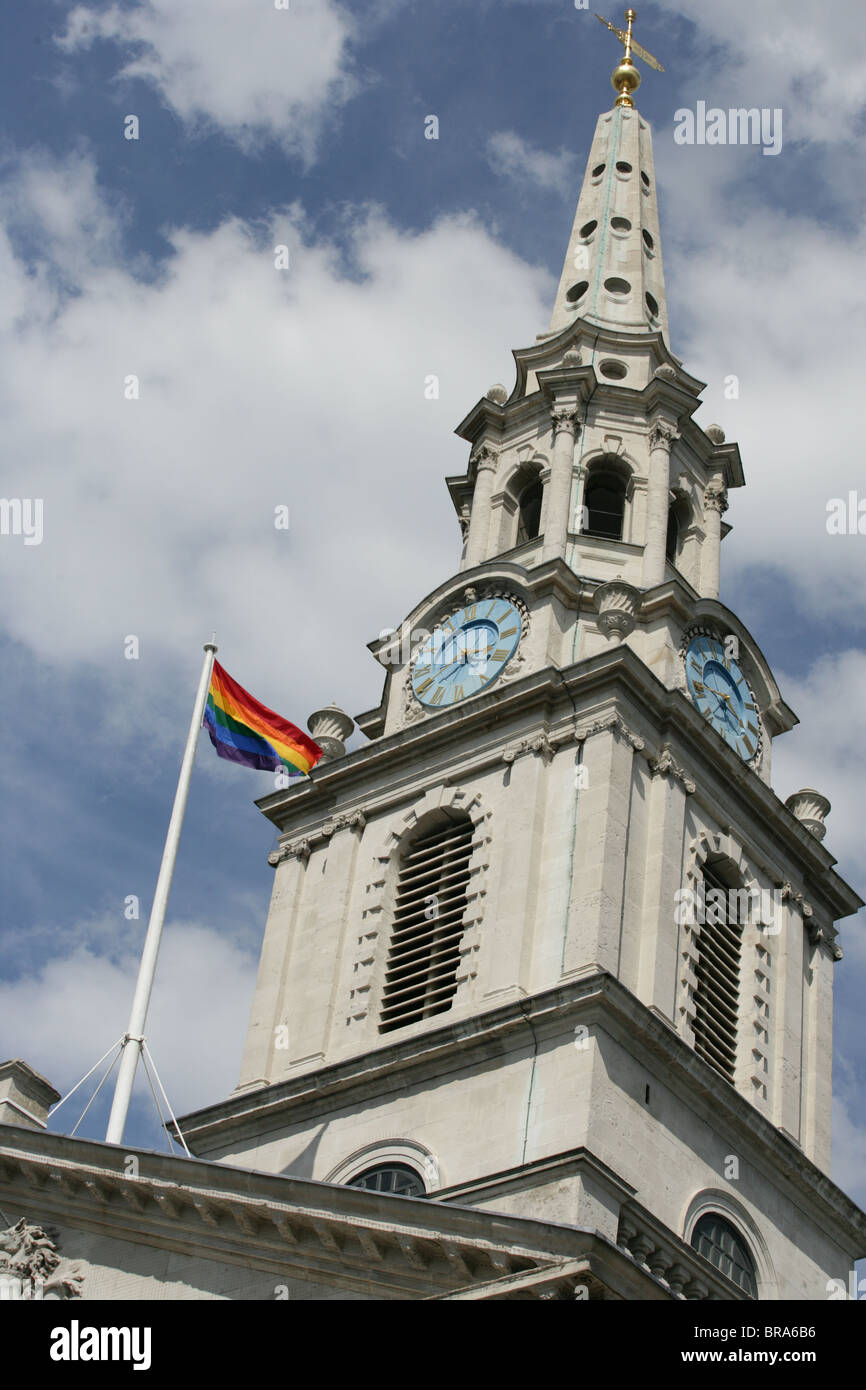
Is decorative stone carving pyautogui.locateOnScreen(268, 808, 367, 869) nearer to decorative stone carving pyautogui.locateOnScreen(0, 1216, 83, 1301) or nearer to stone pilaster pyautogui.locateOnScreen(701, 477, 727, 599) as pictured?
stone pilaster pyautogui.locateOnScreen(701, 477, 727, 599)

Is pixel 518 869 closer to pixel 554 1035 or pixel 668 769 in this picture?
pixel 668 769

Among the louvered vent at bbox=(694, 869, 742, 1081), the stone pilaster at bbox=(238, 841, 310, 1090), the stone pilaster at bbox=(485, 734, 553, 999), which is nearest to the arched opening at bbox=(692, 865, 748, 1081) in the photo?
the louvered vent at bbox=(694, 869, 742, 1081)

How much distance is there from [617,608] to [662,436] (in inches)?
325

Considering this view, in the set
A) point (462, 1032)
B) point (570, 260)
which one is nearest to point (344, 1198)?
point (462, 1032)

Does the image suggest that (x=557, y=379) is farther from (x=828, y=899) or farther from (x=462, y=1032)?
(x=462, y=1032)

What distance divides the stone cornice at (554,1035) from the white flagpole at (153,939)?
549 cm

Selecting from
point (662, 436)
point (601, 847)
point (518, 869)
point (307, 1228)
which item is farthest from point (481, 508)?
point (307, 1228)

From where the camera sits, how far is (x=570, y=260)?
59906mm

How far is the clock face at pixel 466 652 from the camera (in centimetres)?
4691

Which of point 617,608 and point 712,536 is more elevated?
point 712,536

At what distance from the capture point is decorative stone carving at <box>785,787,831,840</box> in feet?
157

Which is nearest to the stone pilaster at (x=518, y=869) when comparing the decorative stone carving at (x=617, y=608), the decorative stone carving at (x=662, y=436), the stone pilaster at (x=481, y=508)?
the decorative stone carving at (x=617, y=608)

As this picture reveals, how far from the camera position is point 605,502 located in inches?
2087

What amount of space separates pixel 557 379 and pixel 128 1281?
28.8m
